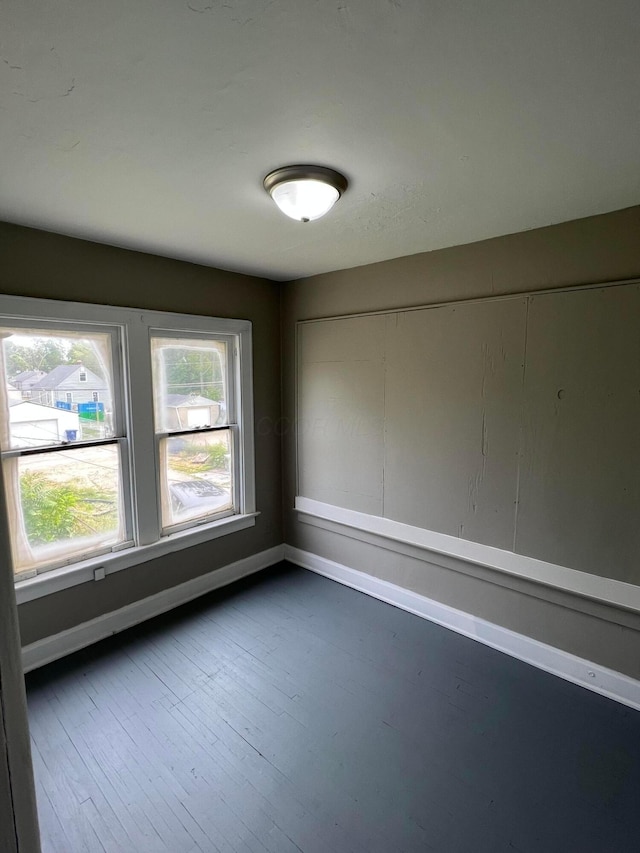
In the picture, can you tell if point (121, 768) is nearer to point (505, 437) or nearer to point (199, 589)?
point (199, 589)

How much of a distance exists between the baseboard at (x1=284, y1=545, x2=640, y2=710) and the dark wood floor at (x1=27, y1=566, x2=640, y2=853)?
0.22 feet

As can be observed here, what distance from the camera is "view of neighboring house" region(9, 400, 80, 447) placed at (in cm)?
229

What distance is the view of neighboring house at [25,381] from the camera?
227 centimetres

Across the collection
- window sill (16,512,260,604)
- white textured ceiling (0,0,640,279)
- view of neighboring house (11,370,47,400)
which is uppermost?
white textured ceiling (0,0,640,279)

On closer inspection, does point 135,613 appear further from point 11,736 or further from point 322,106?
point 322,106

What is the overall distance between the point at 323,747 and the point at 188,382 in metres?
2.34

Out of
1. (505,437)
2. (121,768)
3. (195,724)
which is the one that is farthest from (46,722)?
(505,437)

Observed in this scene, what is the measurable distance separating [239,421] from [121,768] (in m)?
2.20

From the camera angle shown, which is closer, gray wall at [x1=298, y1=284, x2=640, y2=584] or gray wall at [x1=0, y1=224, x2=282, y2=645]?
gray wall at [x1=298, y1=284, x2=640, y2=584]

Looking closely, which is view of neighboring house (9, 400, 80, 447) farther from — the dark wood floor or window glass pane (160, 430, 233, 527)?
the dark wood floor

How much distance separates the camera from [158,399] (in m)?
2.93

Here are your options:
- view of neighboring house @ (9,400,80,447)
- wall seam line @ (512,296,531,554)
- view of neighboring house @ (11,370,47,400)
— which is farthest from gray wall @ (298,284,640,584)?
view of neighboring house @ (11,370,47,400)

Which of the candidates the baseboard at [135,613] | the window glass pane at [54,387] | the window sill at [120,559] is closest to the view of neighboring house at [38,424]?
the window glass pane at [54,387]

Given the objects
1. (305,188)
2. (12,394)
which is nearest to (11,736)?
(305,188)
